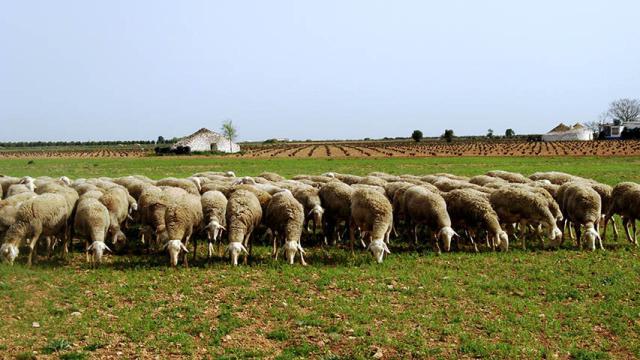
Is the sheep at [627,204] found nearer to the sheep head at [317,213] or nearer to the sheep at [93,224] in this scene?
the sheep head at [317,213]

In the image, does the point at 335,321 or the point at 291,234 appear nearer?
the point at 335,321

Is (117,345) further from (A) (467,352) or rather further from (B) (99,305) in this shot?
(A) (467,352)

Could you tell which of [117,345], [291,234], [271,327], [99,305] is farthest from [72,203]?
[271,327]

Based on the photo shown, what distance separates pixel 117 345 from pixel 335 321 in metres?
3.64

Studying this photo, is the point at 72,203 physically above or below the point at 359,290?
above

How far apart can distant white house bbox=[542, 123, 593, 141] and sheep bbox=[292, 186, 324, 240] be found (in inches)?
4894

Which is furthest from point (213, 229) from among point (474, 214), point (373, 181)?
point (373, 181)

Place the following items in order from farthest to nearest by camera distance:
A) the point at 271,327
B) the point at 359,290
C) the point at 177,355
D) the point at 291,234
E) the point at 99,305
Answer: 1. the point at 291,234
2. the point at 359,290
3. the point at 99,305
4. the point at 271,327
5. the point at 177,355

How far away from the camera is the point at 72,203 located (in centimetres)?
1390

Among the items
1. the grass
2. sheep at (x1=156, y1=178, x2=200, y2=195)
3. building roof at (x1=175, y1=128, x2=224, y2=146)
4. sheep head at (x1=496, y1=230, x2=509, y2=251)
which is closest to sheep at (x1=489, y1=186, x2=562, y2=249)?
sheep head at (x1=496, y1=230, x2=509, y2=251)

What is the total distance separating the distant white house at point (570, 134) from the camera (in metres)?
123

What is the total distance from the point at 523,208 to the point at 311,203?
631 cm

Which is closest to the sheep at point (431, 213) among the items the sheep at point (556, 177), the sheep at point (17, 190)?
the sheep at point (556, 177)

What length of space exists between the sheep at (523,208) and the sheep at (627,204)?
2.06 m
